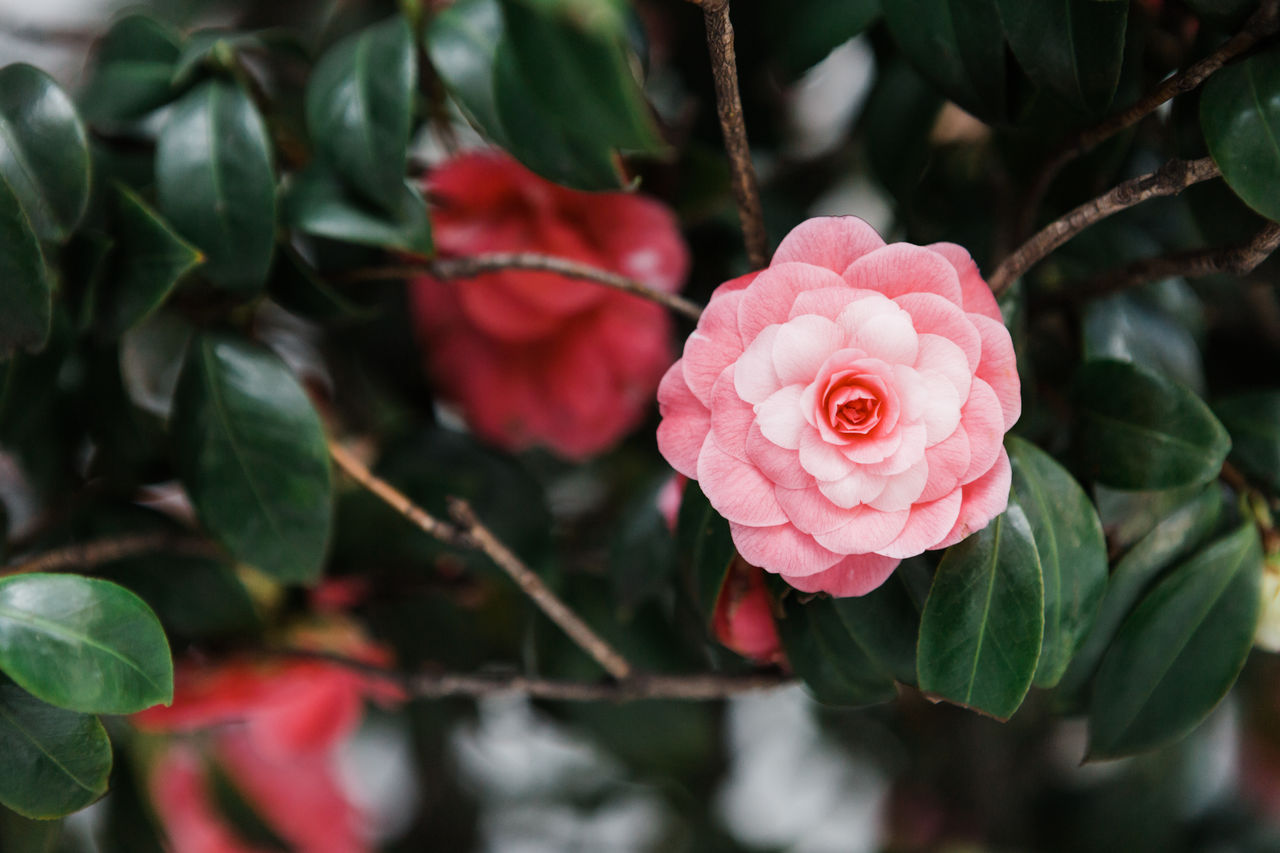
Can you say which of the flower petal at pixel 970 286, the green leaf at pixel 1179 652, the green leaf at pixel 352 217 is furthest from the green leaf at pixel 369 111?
the green leaf at pixel 1179 652

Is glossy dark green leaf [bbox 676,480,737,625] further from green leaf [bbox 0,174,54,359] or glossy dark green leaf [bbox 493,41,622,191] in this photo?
green leaf [bbox 0,174,54,359]

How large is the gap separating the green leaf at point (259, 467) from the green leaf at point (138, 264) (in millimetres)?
36

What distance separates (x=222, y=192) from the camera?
14.8 inches

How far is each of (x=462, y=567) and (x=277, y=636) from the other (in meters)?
0.11

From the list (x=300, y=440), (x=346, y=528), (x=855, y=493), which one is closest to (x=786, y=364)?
(x=855, y=493)

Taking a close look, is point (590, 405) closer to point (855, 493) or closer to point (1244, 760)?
point (855, 493)

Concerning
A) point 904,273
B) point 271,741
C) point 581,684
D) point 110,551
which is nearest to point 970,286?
point 904,273

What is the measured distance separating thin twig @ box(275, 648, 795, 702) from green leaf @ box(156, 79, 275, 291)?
19 cm

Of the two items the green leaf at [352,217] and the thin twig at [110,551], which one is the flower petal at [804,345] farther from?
the thin twig at [110,551]

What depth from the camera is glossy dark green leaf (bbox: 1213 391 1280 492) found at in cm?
35

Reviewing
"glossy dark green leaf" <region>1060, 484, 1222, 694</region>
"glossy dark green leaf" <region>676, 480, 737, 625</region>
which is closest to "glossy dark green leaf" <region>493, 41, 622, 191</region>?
"glossy dark green leaf" <region>676, 480, 737, 625</region>

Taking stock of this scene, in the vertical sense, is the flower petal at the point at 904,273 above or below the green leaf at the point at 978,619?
above

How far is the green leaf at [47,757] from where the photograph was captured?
295 mm

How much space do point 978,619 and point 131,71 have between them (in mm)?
414
